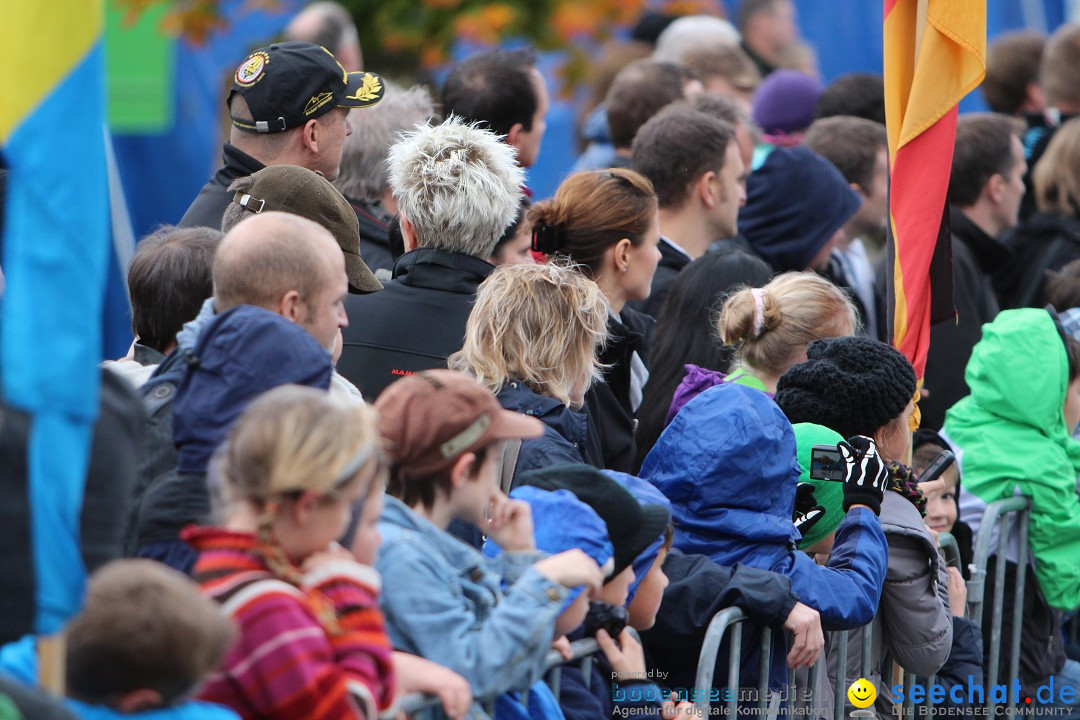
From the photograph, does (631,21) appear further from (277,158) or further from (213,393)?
(213,393)

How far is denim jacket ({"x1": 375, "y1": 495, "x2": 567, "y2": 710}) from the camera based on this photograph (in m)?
2.74

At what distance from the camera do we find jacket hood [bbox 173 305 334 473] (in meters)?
2.81

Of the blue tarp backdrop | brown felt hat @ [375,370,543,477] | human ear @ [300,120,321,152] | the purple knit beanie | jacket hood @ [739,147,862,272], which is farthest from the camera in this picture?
the blue tarp backdrop

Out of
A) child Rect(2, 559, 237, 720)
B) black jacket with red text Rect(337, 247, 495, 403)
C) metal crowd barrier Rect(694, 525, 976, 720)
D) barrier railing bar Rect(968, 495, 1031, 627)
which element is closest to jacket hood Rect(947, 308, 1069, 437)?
barrier railing bar Rect(968, 495, 1031, 627)

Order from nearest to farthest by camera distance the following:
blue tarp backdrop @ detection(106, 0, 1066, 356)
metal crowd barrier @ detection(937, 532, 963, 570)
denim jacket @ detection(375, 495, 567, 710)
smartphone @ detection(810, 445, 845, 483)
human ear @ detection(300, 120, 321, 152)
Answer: denim jacket @ detection(375, 495, 567, 710) → smartphone @ detection(810, 445, 845, 483) → metal crowd barrier @ detection(937, 532, 963, 570) → human ear @ detection(300, 120, 321, 152) → blue tarp backdrop @ detection(106, 0, 1066, 356)

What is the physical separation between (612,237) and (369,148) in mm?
1414

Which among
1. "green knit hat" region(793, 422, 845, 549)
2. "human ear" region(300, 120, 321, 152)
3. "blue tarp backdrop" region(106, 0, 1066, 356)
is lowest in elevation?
"green knit hat" region(793, 422, 845, 549)

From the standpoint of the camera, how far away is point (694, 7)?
1037cm

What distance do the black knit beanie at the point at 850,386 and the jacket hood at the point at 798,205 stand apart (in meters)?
1.99

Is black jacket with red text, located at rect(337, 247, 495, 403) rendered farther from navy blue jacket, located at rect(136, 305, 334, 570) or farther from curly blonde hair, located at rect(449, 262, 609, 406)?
navy blue jacket, located at rect(136, 305, 334, 570)

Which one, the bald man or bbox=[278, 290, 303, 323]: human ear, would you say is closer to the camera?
the bald man

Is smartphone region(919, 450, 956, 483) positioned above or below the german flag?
below

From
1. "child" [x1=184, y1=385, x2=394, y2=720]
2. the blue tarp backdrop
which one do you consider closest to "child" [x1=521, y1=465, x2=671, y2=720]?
"child" [x1=184, y1=385, x2=394, y2=720]

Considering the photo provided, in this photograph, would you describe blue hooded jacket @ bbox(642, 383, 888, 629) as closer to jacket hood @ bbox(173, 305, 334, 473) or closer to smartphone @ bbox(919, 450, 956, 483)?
smartphone @ bbox(919, 450, 956, 483)
